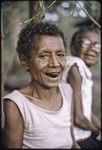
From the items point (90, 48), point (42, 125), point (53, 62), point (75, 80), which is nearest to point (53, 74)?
point (53, 62)

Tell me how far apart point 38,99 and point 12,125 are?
0.16 meters

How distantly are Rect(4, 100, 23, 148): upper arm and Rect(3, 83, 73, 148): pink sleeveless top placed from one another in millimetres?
19

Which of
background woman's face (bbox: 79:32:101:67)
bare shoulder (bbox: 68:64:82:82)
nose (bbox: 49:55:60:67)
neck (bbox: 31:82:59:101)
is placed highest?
background woman's face (bbox: 79:32:101:67)

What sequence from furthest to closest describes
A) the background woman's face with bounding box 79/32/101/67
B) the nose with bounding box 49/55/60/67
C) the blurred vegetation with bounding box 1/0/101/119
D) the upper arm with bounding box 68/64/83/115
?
the background woman's face with bounding box 79/32/101/67 → the upper arm with bounding box 68/64/83/115 → the blurred vegetation with bounding box 1/0/101/119 → the nose with bounding box 49/55/60/67

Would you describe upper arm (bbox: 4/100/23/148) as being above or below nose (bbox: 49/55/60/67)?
below

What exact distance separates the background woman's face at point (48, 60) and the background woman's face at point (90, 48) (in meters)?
0.75

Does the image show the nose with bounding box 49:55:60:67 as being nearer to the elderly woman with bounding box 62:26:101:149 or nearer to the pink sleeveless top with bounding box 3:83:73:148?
the pink sleeveless top with bounding box 3:83:73:148

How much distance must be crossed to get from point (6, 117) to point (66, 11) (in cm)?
80

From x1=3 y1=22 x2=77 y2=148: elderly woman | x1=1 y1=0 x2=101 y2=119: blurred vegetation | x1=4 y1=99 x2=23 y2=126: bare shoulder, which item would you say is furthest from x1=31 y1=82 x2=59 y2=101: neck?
x1=1 y1=0 x2=101 y2=119: blurred vegetation

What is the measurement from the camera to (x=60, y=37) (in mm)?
1724

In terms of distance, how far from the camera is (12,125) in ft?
5.53

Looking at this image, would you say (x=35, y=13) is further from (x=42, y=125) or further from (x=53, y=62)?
(x=42, y=125)

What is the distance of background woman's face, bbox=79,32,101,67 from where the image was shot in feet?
7.99

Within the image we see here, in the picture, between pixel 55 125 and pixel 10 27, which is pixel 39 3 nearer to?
pixel 55 125
